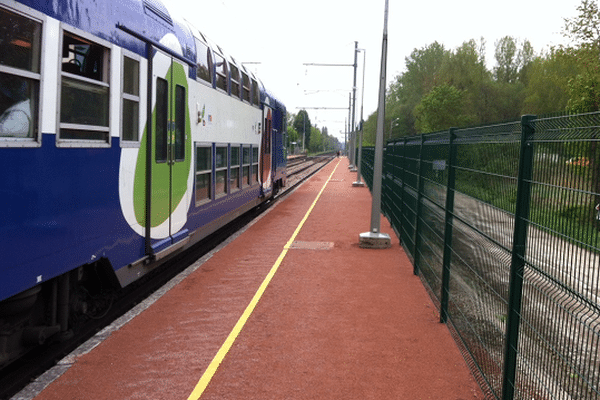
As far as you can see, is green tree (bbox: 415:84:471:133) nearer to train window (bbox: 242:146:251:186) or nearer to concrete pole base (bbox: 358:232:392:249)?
train window (bbox: 242:146:251:186)

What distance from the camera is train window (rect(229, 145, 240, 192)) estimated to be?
38.5 ft

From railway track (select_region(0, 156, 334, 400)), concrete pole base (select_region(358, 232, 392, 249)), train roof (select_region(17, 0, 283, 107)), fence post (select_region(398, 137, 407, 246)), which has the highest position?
train roof (select_region(17, 0, 283, 107))

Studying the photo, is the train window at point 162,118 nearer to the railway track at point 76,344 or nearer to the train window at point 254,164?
the railway track at point 76,344

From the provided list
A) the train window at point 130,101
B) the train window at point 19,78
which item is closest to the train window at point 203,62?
the train window at point 130,101

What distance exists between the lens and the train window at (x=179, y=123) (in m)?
7.75

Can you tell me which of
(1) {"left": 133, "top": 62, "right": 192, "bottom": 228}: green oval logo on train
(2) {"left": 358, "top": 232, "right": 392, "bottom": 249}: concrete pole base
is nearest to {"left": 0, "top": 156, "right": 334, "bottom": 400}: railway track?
(1) {"left": 133, "top": 62, "right": 192, "bottom": 228}: green oval logo on train

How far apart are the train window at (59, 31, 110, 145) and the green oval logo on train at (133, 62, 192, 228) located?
99 cm

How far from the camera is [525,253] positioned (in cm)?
355

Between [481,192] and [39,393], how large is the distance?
3.70m

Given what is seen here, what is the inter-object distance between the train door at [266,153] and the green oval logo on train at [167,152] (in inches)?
295

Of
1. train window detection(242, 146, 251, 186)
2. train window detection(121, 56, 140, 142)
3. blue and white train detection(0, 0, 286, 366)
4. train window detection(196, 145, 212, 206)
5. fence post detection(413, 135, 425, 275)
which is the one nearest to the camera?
blue and white train detection(0, 0, 286, 366)

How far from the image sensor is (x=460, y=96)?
60688 millimetres

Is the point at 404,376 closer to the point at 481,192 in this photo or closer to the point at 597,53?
the point at 481,192

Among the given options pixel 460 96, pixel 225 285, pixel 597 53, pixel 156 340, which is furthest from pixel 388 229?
pixel 460 96
